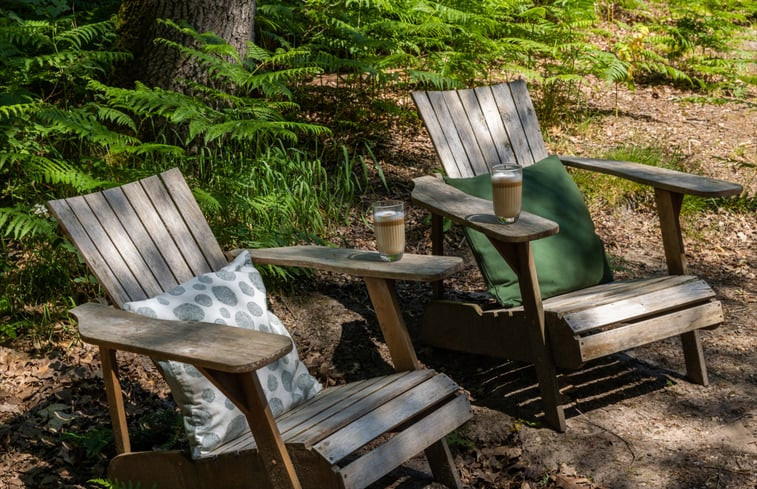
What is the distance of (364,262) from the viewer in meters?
2.47

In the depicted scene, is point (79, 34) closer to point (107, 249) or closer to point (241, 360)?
point (107, 249)

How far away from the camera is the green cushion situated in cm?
317

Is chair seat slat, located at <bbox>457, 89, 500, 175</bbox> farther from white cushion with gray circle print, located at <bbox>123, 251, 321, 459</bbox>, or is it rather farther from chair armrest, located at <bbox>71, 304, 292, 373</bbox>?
chair armrest, located at <bbox>71, 304, 292, 373</bbox>

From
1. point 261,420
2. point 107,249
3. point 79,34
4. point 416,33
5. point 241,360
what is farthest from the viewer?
point 416,33

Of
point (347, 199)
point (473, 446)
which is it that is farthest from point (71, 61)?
point (473, 446)

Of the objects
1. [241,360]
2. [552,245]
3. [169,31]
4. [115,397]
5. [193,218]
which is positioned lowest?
[552,245]

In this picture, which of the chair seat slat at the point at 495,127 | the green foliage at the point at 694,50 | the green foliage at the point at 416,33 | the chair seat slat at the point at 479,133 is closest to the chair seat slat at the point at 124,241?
the chair seat slat at the point at 479,133

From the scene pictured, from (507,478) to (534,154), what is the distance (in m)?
1.73

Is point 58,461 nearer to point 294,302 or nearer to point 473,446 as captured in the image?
point 294,302

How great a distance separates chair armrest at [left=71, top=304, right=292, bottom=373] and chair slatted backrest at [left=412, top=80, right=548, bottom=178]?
5.68ft

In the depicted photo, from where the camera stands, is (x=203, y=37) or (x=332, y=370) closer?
(x=332, y=370)

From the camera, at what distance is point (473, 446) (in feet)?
9.27

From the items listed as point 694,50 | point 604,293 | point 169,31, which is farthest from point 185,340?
point 694,50

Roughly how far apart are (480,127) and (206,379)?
1948 mm
